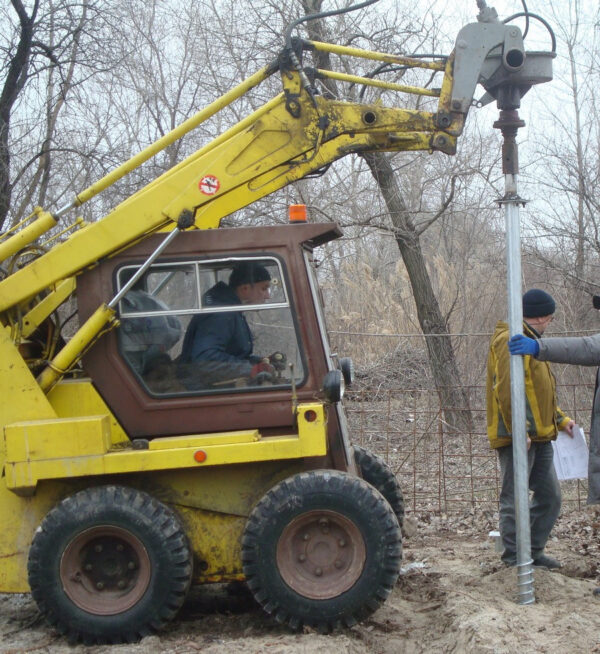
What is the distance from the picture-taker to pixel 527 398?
5.72 meters

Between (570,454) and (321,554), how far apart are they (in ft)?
6.83

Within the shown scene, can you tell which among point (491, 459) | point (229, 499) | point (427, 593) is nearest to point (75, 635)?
point (229, 499)

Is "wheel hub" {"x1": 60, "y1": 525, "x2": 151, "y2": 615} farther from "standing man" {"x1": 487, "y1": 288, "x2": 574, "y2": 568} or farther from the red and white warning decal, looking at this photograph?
"standing man" {"x1": 487, "y1": 288, "x2": 574, "y2": 568}

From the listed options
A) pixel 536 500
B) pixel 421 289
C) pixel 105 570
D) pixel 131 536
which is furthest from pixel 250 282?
pixel 421 289

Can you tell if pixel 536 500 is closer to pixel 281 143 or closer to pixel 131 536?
pixel 131 536

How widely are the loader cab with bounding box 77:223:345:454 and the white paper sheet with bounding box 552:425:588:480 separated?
195cm

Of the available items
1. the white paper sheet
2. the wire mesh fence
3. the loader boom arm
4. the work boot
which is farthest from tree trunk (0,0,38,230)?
the work boot

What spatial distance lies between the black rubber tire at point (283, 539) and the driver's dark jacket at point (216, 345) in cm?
79

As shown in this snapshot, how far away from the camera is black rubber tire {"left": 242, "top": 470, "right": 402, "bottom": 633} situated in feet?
15.8

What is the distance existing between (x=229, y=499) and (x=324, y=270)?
15853 millimetres

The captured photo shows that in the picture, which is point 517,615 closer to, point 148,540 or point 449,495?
point 148,540

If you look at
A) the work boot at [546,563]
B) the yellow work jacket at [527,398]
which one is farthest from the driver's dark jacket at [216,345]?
the work boot at [546,563]

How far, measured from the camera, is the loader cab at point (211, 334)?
16.7ft

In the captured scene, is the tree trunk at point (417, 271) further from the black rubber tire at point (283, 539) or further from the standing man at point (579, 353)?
the black rubber tire at point (283, 539)
